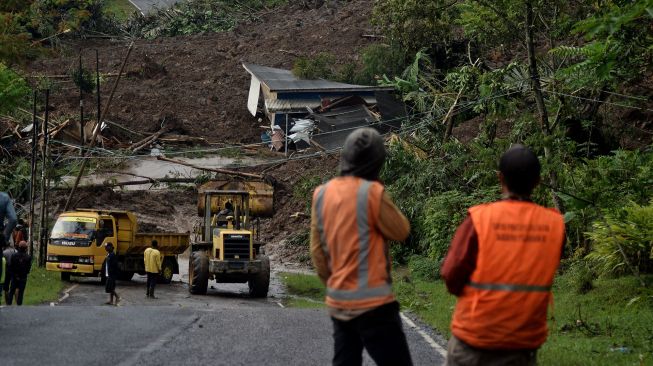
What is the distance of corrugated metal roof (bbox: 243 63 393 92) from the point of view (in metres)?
52.9

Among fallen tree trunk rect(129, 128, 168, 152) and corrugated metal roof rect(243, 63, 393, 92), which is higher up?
corrugated metal roof rect(243, 63, 393, 92)

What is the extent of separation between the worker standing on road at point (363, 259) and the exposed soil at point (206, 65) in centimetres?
4688

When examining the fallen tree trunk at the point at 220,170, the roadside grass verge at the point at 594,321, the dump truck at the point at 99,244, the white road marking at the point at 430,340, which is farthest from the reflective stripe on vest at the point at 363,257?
the fallen tree trunk at the point at 220,170

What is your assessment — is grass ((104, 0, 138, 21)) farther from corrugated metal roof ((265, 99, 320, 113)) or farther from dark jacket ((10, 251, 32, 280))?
dark jacket ((10, 251, 32, 280))

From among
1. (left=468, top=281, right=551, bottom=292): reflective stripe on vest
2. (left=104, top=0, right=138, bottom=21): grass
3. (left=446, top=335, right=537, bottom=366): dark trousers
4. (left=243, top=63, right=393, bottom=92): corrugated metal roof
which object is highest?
(left=104, top=0, right=138, bottom=21): grass

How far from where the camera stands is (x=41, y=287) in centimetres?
2962

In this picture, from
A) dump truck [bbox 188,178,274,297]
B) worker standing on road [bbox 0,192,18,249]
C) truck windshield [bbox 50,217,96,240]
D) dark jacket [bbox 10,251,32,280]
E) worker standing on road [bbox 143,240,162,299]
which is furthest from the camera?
truck windshield [bbox 50,217,96,240]

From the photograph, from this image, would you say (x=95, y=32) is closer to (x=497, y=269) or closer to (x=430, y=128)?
(x=430, y=128)

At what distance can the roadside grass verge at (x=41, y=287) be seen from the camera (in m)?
25.9

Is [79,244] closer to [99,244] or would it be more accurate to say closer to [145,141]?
[99,244]

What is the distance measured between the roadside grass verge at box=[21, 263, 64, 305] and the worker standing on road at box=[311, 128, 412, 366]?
19.8m

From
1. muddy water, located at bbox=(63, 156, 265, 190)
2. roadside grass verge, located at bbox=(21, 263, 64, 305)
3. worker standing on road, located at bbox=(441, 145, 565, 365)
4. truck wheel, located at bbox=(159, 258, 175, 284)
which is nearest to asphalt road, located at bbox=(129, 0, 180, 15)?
muddy water, located at bbox=(63, 156, 265, 190)

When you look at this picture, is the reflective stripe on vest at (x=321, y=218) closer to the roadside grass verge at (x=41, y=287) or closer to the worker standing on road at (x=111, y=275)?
the roadside grass verge at (x=41, y=287)

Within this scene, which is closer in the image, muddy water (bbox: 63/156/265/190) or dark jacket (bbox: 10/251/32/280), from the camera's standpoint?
dark jacket (bbox: 10/251/32/280)
